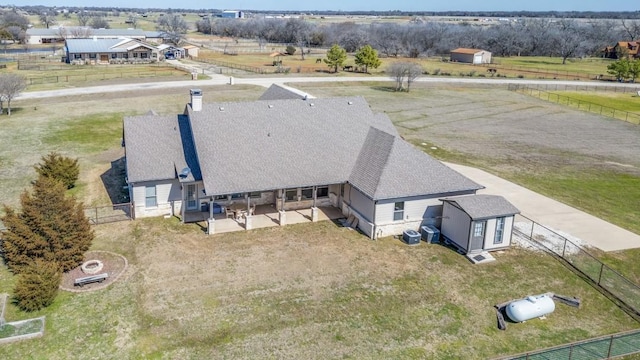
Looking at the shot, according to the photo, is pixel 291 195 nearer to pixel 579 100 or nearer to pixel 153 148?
pixel 153 148

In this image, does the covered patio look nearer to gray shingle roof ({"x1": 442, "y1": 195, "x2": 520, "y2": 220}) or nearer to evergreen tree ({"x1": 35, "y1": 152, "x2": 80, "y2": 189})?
gray shingle roof ({"x1": 442, "y1": 195, "x2": 520, "y2": 220})

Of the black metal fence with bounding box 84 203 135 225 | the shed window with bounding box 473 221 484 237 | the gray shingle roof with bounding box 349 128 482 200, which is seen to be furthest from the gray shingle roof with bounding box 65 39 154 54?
the shed window with bounding box 473 221 484 237

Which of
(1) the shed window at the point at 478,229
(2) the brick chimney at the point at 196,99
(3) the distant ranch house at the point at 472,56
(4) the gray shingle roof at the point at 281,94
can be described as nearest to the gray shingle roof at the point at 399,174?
(1) the shed window at the point at 478,229

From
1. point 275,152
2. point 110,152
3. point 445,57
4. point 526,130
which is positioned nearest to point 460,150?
point 526,130

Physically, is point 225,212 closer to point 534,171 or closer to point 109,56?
point 534,171

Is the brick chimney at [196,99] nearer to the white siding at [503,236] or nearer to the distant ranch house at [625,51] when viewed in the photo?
the white siding at [503,236]

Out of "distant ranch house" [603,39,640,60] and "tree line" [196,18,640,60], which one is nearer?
"tree line" [196,18,640,60]
